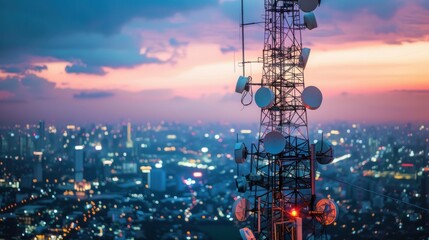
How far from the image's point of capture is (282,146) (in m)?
2.63

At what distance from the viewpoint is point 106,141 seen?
101ft

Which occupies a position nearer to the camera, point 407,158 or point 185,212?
point 407,158

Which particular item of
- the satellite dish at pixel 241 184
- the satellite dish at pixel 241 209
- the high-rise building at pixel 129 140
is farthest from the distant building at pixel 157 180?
the satellite dish at pixel 241 184

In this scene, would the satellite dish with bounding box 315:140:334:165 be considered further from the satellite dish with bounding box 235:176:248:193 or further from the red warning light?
the satellite dish with bounding box 235:176:248:193

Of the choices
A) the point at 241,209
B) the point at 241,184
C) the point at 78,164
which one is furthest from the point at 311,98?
the point at 78,164

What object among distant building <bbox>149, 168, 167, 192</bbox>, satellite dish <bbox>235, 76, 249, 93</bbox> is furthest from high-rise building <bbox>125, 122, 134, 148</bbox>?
satellite dish <bbox>235, 76, 249, 93</bbox>

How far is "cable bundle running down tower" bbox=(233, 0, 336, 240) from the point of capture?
2709 millimetres

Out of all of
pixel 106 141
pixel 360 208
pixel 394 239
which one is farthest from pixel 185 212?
pixel 106 141

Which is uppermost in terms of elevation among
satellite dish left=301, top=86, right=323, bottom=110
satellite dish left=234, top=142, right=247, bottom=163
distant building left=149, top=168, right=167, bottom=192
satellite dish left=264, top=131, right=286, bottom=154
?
satellite dish left=301, top=86, right=323, bottom=110

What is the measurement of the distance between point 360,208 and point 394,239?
513cm

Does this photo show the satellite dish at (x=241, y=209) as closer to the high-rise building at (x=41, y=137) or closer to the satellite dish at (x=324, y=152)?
the satellite dish at (x=324, y=152)

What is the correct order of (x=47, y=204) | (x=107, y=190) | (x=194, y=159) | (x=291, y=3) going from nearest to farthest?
(x=291, y=3)
(x=47, y=204)
(x=107, y=190)
(x=194, y=159)

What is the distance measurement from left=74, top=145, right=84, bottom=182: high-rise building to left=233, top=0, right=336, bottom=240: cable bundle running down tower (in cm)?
2004

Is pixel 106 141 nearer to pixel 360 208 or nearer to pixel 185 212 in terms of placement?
pixel 185 212
